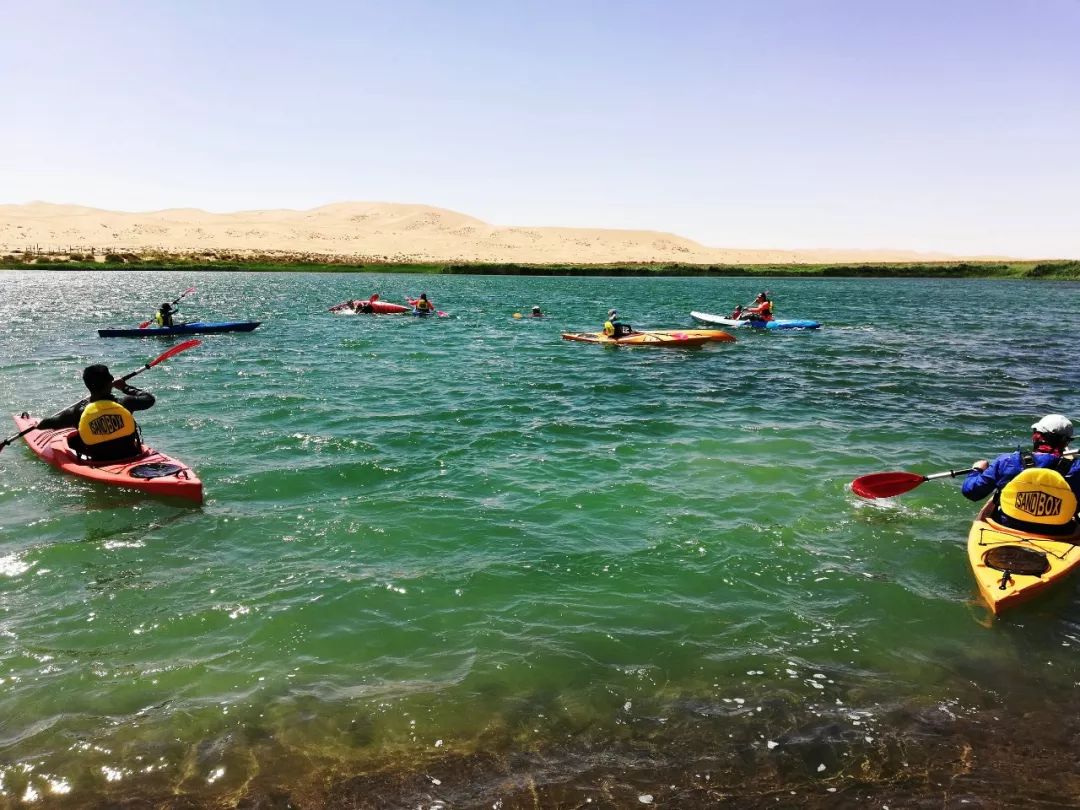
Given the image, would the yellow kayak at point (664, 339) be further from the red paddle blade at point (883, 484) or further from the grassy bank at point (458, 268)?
the grassy bank at point (458, 268)

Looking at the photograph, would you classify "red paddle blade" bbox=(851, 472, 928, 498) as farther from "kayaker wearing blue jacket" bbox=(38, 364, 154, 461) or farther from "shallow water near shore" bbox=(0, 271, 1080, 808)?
"kayaker wearing blue jacket" bbox=(38, 364, 154, 461)

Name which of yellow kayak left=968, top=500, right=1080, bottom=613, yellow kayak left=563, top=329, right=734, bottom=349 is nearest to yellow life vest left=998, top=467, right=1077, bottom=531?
yellow kayak left=968, top=500, right=1080, bottom=613

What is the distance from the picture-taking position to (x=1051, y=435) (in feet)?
25.3

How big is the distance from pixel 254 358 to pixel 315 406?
8988 mm

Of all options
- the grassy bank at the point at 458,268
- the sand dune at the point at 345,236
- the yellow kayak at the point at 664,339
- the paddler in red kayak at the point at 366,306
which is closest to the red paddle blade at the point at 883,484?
the yellow kayak at the point at 664,339

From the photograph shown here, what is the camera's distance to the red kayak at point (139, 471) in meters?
9.88

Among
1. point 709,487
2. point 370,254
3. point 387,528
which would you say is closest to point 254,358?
point 387,528

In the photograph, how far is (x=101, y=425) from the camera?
10.4m

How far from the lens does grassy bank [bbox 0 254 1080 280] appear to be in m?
78.9

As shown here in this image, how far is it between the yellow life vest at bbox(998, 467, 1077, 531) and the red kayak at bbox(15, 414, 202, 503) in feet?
35.5

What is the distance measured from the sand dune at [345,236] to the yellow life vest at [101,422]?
9983 centimetres

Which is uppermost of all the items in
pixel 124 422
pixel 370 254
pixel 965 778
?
pixel 370 254

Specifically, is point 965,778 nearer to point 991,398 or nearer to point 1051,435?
point 1051,435

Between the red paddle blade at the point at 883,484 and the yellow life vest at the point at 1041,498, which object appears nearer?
the yellow life vest at the point at 1041,498
